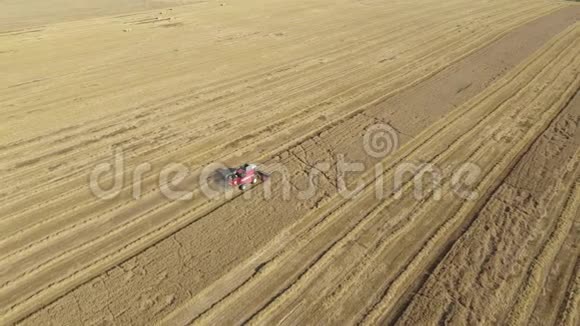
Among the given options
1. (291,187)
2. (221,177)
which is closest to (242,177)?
(221,177)

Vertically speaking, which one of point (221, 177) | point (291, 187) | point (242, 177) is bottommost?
point (291, 187)

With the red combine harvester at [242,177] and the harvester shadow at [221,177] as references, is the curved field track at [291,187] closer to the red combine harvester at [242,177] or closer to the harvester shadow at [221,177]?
the harvester shadow at [221,177]

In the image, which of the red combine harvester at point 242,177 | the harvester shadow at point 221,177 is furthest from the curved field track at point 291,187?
the red combine harvester at point 242,177

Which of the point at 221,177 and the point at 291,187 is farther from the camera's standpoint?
the point at 221,177

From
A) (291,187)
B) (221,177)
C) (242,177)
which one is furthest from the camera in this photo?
(221,177)

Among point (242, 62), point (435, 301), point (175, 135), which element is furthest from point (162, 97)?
point (435, 301)

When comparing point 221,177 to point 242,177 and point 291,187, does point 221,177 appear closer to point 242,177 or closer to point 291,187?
point 242,177

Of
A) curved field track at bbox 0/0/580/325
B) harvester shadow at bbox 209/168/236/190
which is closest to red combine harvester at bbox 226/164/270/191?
harvester shadow at bbox 209/168/236/190

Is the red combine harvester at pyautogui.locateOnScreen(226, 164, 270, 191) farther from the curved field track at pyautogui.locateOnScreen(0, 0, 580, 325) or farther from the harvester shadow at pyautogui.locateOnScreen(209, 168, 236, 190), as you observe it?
the curved field track at pyautogui.locateOnScreen(0, 0, 580, 325)
